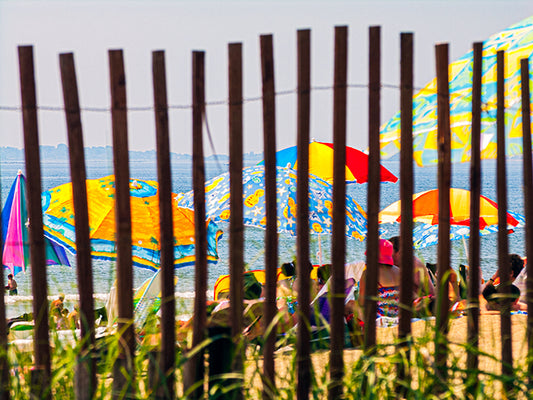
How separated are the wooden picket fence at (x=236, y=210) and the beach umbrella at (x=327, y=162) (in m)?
5.16

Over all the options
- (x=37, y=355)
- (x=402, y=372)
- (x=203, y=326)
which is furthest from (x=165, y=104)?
(x=402, y=372)

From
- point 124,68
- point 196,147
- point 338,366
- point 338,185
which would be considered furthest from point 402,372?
point 124,68

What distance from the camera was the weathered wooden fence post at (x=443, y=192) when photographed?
286 centimetres

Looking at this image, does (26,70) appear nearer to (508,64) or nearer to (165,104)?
(165,104)

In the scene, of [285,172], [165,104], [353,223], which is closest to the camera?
[165,104]

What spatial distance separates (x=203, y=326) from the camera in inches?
111

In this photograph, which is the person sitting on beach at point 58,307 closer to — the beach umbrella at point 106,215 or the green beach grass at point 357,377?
the green beach grass at point 357,377

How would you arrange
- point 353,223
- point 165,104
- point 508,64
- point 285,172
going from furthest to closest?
point 353,223, point 285,172, point 508,64, point 165,104

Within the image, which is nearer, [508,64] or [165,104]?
[165,104]

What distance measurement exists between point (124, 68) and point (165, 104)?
23cm

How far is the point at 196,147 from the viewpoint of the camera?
2773mm

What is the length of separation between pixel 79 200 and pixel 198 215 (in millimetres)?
502

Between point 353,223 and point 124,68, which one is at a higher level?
point 124,68

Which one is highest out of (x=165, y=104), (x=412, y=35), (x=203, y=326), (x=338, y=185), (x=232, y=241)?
(x=412, y=35)
